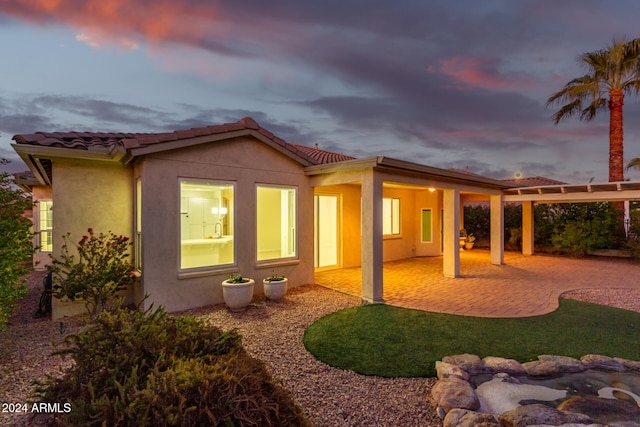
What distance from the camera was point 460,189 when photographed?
11.0 metres

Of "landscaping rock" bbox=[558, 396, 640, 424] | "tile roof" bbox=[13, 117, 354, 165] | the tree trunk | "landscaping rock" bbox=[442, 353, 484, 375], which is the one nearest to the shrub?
"tile roof" bbox=[13, 117, 354, 165]

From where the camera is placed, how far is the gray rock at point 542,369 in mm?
4008

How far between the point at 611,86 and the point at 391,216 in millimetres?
11550

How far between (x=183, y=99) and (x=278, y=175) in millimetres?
8055

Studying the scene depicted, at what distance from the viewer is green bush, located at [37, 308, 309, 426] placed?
200 centimetres

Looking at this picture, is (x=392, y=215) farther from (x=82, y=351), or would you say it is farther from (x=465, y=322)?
(x=82, y=351)

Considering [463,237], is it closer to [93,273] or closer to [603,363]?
[603,363]

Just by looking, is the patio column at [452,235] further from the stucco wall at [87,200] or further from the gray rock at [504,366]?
the stucco wall at [87,200]

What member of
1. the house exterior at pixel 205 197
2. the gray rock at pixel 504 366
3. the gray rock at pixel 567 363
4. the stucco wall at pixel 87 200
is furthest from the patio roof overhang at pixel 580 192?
the stucco wall at pixel 87 200

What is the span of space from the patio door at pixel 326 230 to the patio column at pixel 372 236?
397 cm

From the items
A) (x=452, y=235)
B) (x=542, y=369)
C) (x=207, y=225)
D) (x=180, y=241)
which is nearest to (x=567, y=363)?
(x=542, y=369)

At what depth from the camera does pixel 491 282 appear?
383 inches

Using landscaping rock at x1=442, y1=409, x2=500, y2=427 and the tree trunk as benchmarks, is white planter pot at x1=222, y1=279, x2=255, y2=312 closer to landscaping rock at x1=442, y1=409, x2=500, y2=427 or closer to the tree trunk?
landscaping rock at x1=442, y1=409, x2=500, y2=427

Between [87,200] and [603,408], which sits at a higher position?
[87,200]
